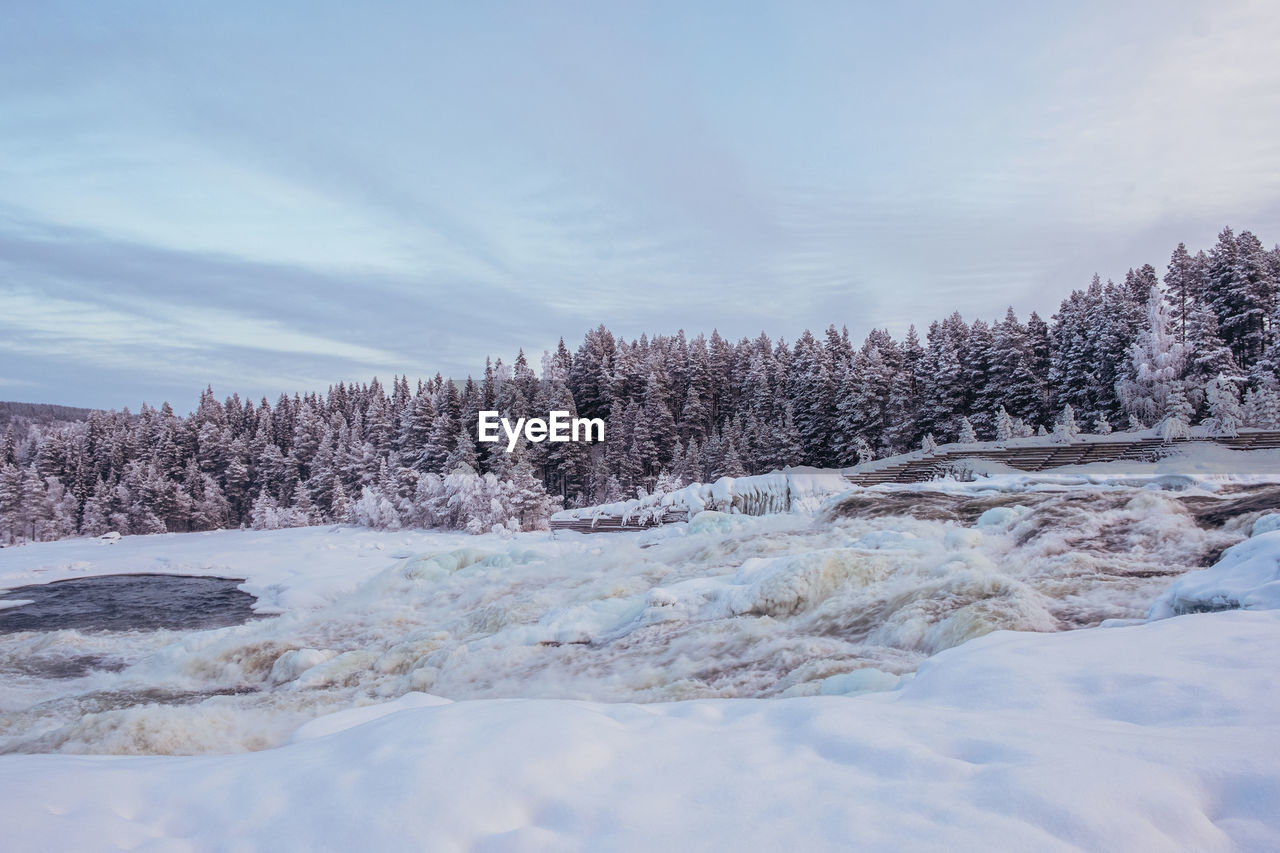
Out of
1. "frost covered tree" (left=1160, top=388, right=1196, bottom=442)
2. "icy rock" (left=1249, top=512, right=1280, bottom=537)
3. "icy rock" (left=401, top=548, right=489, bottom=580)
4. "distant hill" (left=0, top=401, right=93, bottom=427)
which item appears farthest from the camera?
"distant hill" (left=0, top=401, right=93, bottom=427)

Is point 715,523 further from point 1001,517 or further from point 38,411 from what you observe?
point 38,411

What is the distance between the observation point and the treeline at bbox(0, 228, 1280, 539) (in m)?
36.1

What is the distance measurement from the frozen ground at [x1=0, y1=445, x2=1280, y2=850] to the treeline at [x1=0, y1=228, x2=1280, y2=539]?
1049 inches

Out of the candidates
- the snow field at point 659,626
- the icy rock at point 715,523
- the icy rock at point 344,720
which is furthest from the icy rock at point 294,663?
the icy rock at point 715,523

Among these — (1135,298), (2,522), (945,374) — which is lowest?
(2,522)

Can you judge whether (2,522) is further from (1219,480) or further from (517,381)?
(1219,480)

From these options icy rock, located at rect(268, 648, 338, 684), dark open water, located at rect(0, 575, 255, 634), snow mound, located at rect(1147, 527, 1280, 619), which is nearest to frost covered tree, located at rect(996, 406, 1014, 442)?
snow mound, located at rect(1147, 527, 1280, 619)

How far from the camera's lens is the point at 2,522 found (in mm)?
51250

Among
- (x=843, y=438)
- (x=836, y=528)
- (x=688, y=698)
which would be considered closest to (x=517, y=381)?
(x=843, y=438)

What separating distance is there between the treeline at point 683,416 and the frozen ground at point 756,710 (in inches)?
1049

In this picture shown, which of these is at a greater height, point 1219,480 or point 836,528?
point 1219,480

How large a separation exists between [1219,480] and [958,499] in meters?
4.92

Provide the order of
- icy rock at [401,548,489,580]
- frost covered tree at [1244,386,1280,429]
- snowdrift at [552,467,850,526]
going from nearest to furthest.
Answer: icy rock at [401,548,489,580] < snowdrift at [552,467,850,526] < frost covered tree at [1244,386,1280,429]

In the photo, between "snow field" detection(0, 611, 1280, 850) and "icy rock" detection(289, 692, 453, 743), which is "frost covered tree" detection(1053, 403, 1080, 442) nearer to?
"snow field" detection(0, 611, 1280, 850)
